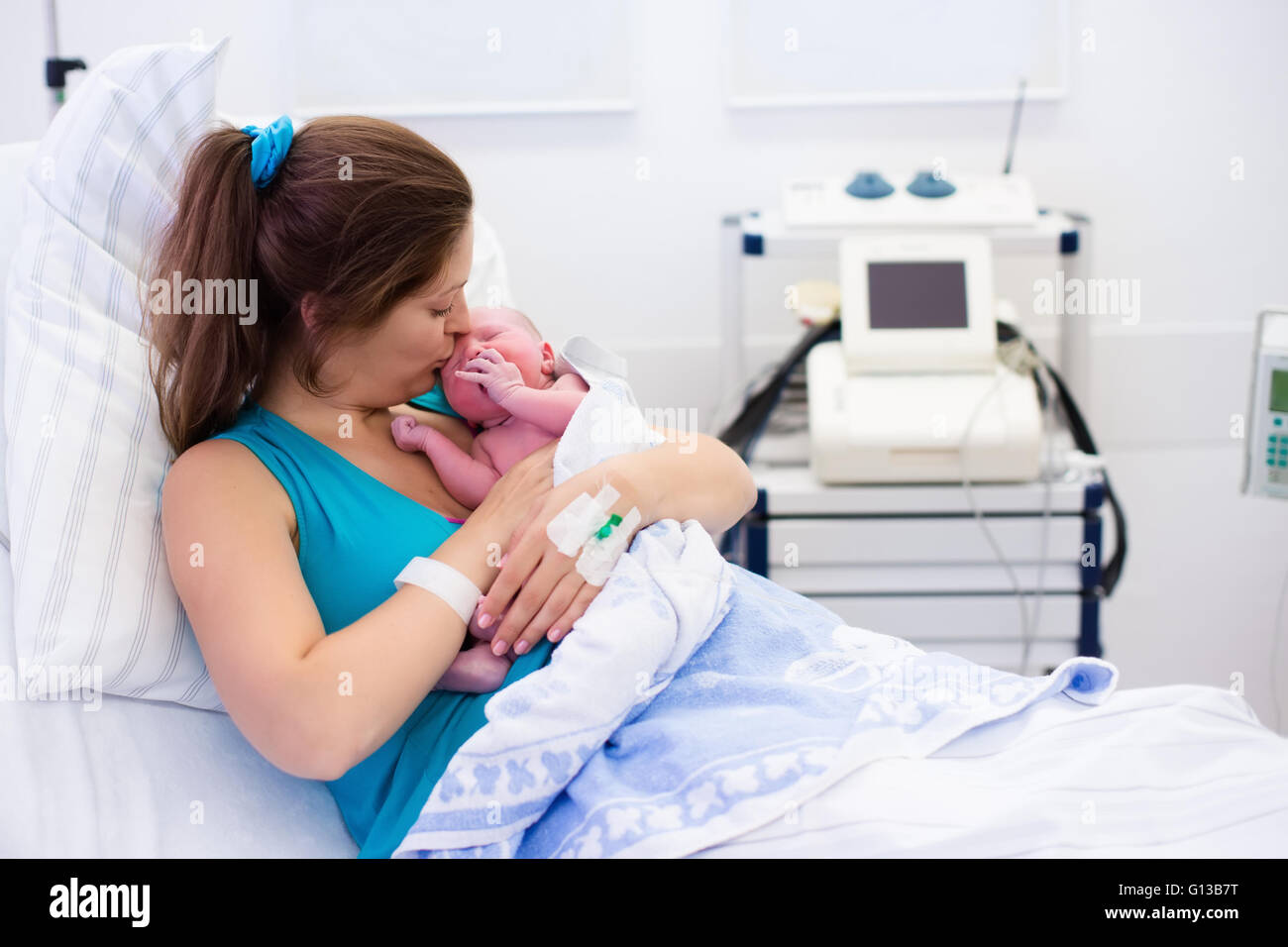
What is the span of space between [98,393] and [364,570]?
36 cm

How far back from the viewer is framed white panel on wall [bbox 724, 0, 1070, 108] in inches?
100

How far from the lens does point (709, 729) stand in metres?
1.06

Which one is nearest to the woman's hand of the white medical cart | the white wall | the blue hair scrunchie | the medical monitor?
the blue hair scrunchie

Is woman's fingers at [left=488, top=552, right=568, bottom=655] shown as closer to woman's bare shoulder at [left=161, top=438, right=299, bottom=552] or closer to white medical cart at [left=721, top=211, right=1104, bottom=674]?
woman's bare shoulder at [left=161, top=438, right=299, bottom=552]

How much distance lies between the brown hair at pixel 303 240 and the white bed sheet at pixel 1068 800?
2.07ft

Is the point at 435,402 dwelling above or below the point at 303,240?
below

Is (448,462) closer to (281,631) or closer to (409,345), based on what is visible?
(409,345)

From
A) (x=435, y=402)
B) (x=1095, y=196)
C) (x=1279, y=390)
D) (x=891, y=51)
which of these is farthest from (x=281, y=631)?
(x=1095, y=196)

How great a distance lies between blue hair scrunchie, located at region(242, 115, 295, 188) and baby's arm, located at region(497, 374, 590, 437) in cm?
33

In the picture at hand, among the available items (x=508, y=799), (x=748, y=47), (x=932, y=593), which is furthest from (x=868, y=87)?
(x=508, y=799)

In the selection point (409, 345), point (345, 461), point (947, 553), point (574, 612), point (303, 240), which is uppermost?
point (303, 240)

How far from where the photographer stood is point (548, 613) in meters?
1.13

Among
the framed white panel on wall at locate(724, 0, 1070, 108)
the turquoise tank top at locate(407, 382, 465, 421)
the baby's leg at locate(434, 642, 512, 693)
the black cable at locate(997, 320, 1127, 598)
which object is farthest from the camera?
the framed white panel on wall at locate(724, 0, 1070, 108)
